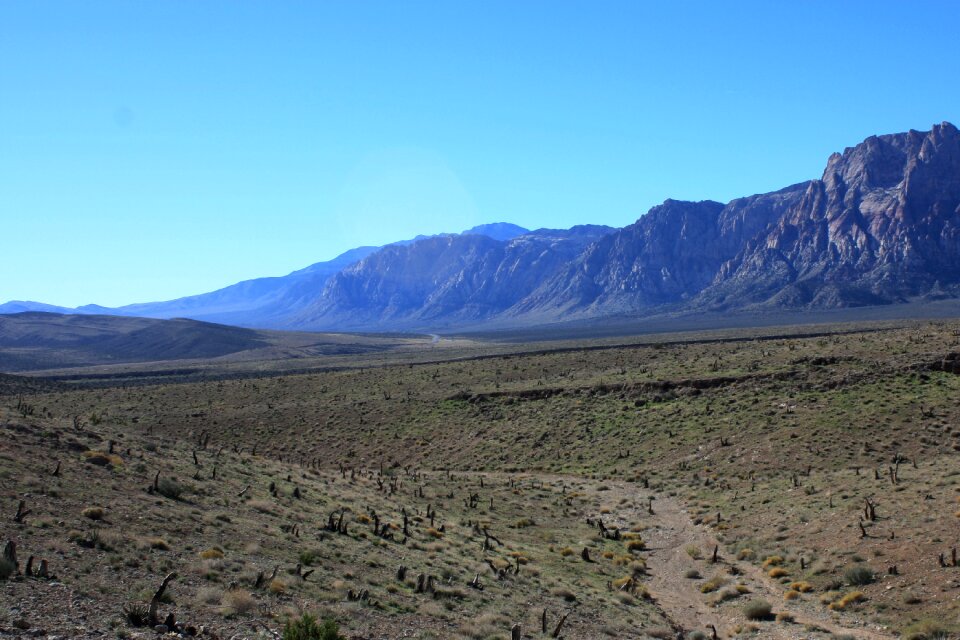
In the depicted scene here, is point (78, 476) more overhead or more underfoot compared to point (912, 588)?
more overhead

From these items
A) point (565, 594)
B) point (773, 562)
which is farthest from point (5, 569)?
point (773, 562)

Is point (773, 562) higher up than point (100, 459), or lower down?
lower down

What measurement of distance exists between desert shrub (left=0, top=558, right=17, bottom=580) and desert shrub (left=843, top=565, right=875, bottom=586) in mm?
19580

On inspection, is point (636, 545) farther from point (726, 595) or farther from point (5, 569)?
point (5, 569)

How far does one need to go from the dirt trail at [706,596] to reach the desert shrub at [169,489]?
13.8m

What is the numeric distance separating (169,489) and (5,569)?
8060 millimetres

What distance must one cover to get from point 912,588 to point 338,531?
15.2 meters

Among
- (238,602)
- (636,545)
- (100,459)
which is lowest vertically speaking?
(636,545)

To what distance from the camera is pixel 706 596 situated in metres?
20.6

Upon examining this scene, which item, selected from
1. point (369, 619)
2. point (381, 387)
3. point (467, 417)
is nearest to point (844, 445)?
point (467, 417)

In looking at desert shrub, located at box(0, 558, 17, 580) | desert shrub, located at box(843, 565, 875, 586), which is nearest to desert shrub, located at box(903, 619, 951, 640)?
desert shrub, located at box(843, 565, 875, 586)

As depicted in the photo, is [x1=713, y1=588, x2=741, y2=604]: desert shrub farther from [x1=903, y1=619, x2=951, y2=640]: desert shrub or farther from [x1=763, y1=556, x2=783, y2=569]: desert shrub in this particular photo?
[x1=903, y1=619, x2=951, y2=640]: desert shrub

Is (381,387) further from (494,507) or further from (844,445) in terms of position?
(844,445)

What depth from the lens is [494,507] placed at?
31078 millimetres
